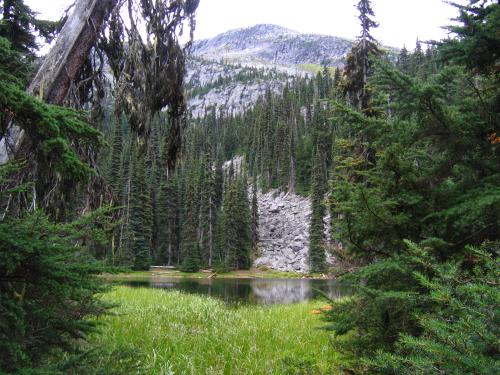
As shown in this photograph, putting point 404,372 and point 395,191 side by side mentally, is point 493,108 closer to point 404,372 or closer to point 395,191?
point 395,191

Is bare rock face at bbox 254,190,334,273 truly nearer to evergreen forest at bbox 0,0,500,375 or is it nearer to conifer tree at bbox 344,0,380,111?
conifer tree at bbox 344,0,380,111

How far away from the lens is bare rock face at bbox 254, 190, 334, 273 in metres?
74.4

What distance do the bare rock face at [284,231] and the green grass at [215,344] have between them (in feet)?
197

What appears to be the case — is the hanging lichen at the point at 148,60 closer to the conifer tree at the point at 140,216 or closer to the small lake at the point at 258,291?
the small lake at the point at 258,291

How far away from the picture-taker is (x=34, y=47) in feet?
40.2

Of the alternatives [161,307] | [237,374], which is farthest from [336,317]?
[161,307]

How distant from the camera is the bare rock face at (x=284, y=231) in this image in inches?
2928

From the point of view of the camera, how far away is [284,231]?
8619cm

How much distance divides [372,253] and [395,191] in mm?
963

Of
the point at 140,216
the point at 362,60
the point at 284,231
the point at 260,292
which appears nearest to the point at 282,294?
the point at 260,292

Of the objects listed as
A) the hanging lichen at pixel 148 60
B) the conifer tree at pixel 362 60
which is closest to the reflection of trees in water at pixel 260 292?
the conifer tree at pixel 362 60

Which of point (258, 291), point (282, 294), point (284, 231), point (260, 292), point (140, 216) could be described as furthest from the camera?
point (284, 231)

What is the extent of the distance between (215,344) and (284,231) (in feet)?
260

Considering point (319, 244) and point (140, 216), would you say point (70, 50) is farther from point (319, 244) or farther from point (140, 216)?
point (140, 216)
